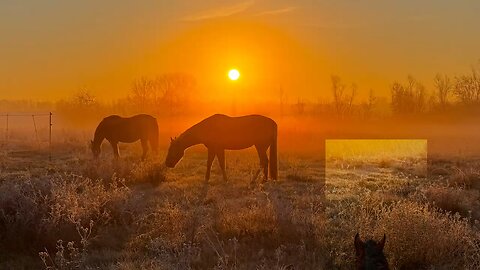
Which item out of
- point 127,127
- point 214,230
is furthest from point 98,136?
point 214,230

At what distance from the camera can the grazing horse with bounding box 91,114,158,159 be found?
1908 centimetres

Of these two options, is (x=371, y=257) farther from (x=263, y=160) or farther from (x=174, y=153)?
(x=174, y=153)

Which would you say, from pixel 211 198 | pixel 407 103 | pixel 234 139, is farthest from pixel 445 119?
pixel 211 198

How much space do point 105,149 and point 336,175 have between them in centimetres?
1295

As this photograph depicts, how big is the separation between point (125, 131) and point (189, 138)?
5.92m

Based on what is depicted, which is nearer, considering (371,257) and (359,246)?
(371,257)

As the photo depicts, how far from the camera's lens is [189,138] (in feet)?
48.4

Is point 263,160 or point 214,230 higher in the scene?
point 263,160

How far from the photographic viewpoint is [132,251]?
6.71m

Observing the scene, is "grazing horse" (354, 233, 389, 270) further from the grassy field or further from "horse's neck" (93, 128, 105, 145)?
"horse's neck" (93, 128, 105, 145)

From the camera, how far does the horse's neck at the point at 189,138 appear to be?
48.1 ft

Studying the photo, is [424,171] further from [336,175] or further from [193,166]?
[193,166]
